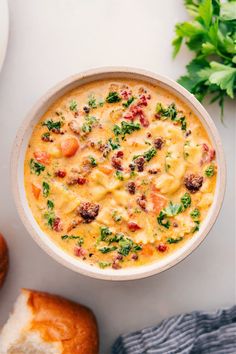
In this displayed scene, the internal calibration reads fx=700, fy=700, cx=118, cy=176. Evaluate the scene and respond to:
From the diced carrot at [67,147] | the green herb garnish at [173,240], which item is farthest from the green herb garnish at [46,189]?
the green herb garnish at [173,240]

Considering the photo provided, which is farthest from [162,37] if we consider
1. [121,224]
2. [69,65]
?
[121,224]

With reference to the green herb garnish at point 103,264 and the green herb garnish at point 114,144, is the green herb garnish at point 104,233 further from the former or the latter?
the green herb garnish at point 114,144

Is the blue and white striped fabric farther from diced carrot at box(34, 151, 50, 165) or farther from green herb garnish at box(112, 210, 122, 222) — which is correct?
diced carrot at box(34, 151, 50, 165)

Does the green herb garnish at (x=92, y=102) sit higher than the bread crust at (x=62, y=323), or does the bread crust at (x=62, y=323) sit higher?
the green herb garnish at (x=92, y=102)

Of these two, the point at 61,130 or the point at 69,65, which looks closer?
the point at 61,130

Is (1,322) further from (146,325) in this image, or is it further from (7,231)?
(146,325)

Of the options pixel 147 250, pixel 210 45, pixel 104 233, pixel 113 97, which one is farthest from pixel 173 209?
pixel 210 45
